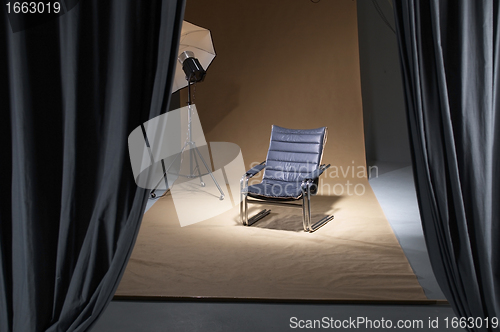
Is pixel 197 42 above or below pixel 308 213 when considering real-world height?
above

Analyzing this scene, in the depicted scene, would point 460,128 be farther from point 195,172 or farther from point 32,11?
point 195,172

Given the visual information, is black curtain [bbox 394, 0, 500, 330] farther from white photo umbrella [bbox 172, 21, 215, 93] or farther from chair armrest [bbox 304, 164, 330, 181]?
white photo umbrella [bbox 172, 21, 215, 93]

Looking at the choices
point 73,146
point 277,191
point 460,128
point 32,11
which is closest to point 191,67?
point 277,191

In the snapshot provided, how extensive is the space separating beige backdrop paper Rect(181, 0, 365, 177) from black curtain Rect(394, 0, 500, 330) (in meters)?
4.26

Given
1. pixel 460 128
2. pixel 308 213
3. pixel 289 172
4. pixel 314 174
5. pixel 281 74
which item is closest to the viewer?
pixel 460 128

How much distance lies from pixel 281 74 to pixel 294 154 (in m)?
2.02

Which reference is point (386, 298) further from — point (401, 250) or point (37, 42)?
point (37, 42)

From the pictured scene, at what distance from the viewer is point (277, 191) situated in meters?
4.07

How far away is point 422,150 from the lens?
5.98ft

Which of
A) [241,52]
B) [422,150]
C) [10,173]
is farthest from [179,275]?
[241,52]

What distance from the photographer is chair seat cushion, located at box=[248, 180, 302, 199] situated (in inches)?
156

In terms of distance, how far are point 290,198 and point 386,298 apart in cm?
148

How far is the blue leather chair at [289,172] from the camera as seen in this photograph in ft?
13.2

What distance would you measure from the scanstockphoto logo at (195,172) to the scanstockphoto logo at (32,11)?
2.57m
